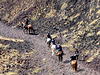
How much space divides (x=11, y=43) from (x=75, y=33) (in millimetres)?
11002

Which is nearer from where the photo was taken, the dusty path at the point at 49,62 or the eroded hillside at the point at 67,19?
the dusty path at the point at 49,62

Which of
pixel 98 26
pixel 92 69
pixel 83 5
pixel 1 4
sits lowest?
pixel 92 69

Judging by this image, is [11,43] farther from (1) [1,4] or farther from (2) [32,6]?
(1) [1,4]

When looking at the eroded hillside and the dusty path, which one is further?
the eroded hillside

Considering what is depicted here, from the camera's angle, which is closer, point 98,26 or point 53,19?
point 98,26

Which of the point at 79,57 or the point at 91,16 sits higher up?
the point at 91,16

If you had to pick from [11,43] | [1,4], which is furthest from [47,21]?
[1,4]

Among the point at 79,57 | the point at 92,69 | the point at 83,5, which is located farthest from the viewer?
the point at 83,5

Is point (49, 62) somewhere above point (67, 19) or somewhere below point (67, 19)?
below

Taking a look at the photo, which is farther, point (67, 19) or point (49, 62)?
point (67, 19)

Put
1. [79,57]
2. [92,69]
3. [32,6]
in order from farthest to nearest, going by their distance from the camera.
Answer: [32,6], [79,57], [92,69]

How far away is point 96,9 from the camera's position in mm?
27328

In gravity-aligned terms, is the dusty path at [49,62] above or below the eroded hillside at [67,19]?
below

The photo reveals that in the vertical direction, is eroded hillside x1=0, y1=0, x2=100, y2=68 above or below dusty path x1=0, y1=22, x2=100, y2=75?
above
